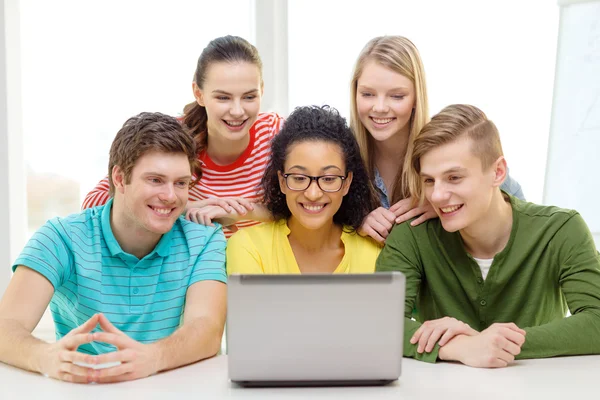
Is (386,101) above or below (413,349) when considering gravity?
above

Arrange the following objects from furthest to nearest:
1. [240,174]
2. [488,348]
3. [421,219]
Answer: [240,174]
[421,219]
[488,348]

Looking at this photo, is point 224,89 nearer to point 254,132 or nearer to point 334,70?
point 254,132

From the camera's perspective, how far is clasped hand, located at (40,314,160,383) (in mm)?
1497

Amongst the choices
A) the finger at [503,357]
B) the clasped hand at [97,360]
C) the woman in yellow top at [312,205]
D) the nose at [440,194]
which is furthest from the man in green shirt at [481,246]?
the clasped hand at [97,360]

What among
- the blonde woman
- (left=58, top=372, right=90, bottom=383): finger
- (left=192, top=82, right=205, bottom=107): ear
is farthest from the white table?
(left=192, top=82, right=205, bottom=107): ear

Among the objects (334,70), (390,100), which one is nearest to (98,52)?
(334,70)

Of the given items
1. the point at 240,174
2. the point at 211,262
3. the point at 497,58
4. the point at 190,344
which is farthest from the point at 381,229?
the point at 497,58

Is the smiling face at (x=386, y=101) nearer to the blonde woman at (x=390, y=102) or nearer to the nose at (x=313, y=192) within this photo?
the blonde woman at (x=390, y=102)

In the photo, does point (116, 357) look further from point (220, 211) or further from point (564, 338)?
point (564, 338)

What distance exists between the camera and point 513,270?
201 cm

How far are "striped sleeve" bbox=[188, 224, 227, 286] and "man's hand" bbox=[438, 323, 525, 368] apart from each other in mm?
697

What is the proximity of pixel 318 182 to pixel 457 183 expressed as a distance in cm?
42

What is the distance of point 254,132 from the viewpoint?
266 centimetres

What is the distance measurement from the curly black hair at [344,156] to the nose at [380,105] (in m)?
0.14
